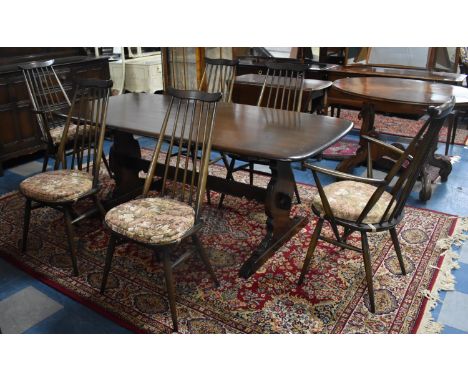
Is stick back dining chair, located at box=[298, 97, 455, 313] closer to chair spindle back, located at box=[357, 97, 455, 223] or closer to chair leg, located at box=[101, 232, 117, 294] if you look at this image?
chair spindle back, located at box=[357, 97, 455, 223]

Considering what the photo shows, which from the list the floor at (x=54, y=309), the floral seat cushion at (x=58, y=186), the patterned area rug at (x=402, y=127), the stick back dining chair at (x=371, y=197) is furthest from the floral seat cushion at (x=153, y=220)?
the patterned area rug at (x=402, y=127)

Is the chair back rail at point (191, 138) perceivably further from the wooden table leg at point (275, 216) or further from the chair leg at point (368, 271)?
the chair leg at point (368, 271)

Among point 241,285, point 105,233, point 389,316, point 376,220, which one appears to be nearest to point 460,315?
point 389,316

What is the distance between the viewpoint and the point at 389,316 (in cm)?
195

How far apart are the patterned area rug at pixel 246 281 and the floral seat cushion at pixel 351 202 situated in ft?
1.47

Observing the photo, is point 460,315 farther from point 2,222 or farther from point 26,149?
point 26,149

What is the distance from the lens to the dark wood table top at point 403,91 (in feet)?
9.23

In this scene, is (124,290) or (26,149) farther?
(26,149)

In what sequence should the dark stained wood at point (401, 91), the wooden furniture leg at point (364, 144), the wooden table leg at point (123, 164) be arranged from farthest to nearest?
the wooden furniture leg at point (364, 144) < the wooden table leg at point (123, 164) < the dark stained wood at point (401, 91)

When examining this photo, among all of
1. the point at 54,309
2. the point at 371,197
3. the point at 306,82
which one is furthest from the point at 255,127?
the point at 306,82

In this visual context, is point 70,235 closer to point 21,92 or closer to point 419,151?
point 419,151

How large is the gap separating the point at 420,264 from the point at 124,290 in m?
1.65

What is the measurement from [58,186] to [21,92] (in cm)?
194

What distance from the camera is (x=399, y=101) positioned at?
110 inches
